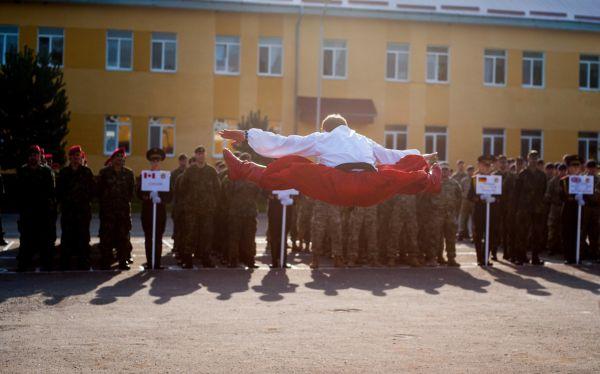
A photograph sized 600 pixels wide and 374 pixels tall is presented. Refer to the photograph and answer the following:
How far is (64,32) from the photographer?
3412 cm

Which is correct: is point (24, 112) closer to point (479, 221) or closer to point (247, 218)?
point (247, 218)

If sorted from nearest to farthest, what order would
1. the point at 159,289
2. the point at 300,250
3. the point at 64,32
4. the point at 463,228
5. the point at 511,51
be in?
the point at 159,289, the point at 300,250, the point at 463,228, the point at 64,32, the point at 511,51

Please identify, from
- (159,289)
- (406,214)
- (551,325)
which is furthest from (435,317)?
(406,214)

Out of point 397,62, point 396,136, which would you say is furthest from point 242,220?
point 397,62

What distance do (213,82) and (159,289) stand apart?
2324 centimetres

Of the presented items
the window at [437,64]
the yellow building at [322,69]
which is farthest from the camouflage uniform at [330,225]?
the window at [437,64]

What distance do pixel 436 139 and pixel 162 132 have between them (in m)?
13.7

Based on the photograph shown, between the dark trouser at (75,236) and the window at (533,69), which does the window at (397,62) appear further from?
the dark trouser at (75,236)

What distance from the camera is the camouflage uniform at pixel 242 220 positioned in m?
16.0

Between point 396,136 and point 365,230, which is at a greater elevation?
point 396,136

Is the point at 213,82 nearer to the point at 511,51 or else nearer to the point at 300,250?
the point at 511,51

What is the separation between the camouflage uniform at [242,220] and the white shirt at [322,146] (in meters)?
7.31

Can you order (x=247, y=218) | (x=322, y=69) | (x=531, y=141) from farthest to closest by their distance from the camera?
(x=531, y=141) → (x=322, y=69) → (x=247, y=218)

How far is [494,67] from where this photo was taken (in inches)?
1484
